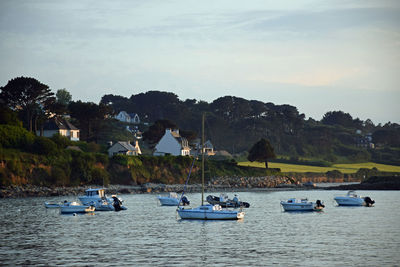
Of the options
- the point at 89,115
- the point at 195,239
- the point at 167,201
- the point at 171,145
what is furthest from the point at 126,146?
the point at 195,239

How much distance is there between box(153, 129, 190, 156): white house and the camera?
162625 mm

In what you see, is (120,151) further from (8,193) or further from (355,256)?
(355,256)

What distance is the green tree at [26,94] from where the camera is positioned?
13600cm

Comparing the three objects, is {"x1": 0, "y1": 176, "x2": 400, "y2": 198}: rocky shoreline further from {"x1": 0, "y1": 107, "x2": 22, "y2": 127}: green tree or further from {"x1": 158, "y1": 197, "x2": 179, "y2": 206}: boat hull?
{"x1": 158, "y1": 197, "x2": 179, "y2": 206}: boat hull

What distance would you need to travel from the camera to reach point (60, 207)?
249ft

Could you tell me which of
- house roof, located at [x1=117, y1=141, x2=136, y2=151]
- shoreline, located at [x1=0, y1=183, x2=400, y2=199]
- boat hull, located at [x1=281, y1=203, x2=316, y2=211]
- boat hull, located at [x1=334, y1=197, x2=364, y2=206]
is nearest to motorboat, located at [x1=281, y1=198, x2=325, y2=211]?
boat hull, located at [x1=281, y1=203, x2=316, y2=211]

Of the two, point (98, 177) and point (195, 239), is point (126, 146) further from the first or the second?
point (195, 239)

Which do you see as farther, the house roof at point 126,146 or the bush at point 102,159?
the house roof at point 126,146

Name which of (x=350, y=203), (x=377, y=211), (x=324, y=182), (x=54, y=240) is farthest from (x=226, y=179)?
(x=54, y=240)

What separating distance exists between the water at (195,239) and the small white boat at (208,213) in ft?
3.23

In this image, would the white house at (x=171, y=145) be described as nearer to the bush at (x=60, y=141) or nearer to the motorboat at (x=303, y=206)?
the bush at (x=60, y=141)

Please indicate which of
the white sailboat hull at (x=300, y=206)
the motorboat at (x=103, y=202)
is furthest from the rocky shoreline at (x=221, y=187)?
the white sailboat hull at (x=300, y=206)

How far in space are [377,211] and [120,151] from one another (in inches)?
3081

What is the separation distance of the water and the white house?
8313 centimetres
